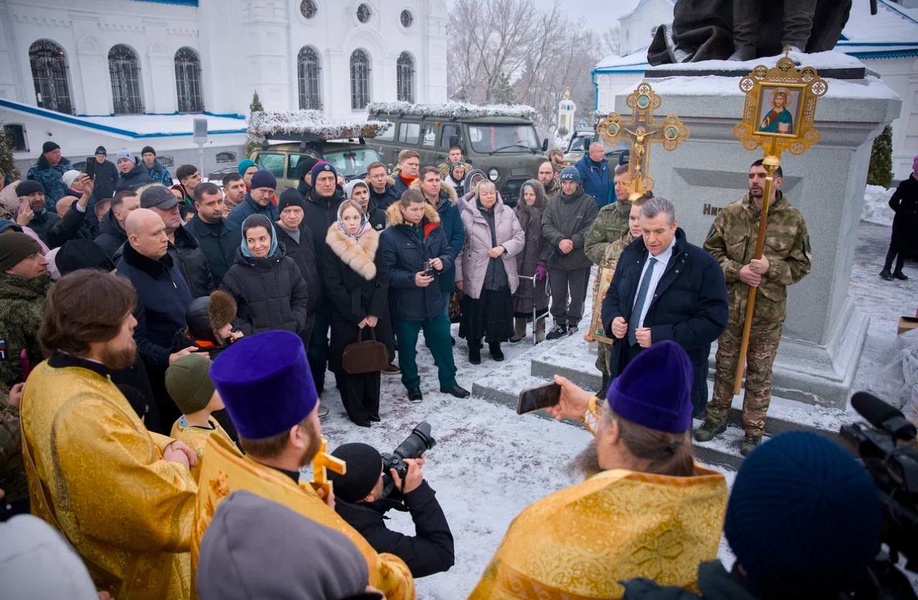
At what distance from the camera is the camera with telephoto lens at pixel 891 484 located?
4.34ft

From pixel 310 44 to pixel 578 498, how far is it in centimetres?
2697

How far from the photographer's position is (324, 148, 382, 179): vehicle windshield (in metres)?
12.0

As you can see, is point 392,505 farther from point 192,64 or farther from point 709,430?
point 192,64

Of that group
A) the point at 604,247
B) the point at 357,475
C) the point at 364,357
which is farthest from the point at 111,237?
the point at 604,247

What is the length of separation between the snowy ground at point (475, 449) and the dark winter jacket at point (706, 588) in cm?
169

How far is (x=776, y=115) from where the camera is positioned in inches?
152

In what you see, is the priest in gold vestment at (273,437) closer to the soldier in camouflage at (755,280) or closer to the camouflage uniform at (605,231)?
the soldier in camouflage at (755,280)

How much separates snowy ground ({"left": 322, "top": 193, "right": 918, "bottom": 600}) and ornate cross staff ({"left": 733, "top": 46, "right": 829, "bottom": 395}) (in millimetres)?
1516

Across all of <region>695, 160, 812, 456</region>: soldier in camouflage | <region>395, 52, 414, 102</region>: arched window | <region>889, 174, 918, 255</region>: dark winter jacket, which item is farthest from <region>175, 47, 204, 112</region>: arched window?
<region>695, 160, 812, 456</region>: soldier in camouflage

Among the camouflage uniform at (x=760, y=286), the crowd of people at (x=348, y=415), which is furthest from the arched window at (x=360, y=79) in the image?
the camouflage uniform at (x=760, y=286)

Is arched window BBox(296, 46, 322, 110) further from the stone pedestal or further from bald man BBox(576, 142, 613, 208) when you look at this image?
the stone pedestal

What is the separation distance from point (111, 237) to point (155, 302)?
1.39 metres

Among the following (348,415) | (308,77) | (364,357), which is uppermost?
(308,77)

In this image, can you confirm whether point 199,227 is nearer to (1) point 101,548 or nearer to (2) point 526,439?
(2) point 526,439
